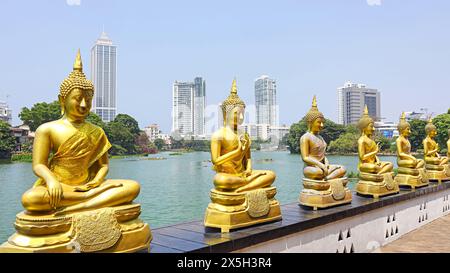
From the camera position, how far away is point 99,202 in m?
3.35

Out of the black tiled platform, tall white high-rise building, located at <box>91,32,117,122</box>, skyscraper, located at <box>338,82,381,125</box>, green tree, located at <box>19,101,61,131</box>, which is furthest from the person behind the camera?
skyscraper, located at <box>338,82,381,125</box>

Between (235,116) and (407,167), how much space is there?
18.0 ft

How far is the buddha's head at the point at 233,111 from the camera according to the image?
16.5ft

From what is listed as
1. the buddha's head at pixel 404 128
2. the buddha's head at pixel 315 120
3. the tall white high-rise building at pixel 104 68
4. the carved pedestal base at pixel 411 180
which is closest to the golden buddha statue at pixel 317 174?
the buddha's head at pixel 315 120

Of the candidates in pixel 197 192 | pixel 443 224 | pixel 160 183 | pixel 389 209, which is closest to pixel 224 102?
pixel 389 209

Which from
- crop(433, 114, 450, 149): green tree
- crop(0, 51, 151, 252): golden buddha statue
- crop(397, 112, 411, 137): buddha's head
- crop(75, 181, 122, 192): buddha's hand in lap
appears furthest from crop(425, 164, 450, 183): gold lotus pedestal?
crop(433, 114, 450, 149): green tree

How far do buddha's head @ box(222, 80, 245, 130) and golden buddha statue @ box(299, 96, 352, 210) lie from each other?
147 centimetres

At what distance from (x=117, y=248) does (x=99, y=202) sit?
17.5 inches

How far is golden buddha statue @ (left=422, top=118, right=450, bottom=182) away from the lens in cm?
971

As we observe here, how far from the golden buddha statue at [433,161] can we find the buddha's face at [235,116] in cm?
684

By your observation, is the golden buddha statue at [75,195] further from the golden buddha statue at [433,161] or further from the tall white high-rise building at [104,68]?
the tall white high-rise building at [104,68]

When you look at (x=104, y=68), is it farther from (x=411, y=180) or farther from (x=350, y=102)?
(x=411, y=180)

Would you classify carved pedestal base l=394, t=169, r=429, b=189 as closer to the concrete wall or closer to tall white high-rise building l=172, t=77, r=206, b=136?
the concrete wall

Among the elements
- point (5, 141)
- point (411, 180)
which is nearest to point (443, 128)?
point (411, 180)
